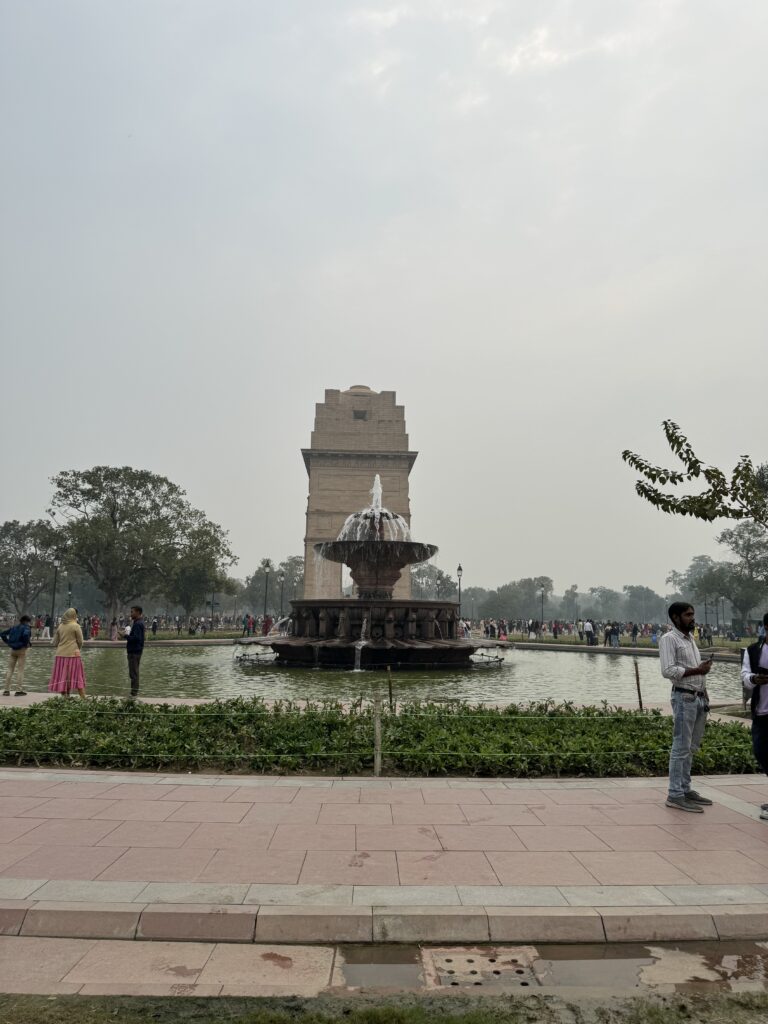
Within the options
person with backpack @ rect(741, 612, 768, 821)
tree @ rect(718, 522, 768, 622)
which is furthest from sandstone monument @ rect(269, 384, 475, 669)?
tree @ rect(718, 522, 768, 622)

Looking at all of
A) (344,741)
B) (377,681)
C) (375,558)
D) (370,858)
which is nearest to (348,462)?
(375,558)

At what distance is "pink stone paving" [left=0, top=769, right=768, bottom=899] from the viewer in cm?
474

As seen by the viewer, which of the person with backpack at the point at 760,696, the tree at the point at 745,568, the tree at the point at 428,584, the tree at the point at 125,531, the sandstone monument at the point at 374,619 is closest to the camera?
the person with backpack at the point at 760,696

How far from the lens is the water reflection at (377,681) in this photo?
599 inches

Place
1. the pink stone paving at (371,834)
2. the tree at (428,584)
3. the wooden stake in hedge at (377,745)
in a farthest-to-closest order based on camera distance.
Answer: the tree at (428,584) < the wooden stake in hedge at (377,745) < the pink stone paving at (371,834)

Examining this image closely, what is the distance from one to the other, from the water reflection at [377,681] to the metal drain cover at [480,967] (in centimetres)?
993

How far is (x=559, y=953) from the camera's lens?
3.98 metres

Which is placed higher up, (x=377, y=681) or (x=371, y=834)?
(x=371, y=834)

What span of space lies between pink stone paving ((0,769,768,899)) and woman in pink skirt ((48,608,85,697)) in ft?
17.6

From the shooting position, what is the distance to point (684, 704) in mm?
6480

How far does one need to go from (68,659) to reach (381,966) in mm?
10593

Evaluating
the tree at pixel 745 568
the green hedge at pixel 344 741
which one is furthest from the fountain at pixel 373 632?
the tree at pixel 745 568

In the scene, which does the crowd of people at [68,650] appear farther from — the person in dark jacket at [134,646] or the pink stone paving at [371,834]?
the pink stone paving at [371,834]

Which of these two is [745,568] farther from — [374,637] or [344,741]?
[344,741]
